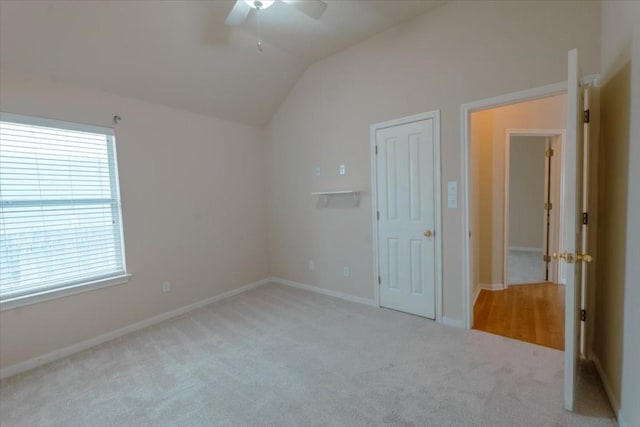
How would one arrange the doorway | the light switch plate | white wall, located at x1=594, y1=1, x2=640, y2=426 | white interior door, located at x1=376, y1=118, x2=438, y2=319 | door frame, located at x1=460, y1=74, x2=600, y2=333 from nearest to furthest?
white wall, located at x1=594, y1=1, x2=640, y2=426
door frame, located at x1=460, y1=74, x2=600, y2=333
the light switch plate
white interior door, located at x1=376, y1=118, x2=438, y2=319
the doorway

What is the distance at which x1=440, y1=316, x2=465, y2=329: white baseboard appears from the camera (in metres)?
2.90

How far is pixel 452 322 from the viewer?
296 cm

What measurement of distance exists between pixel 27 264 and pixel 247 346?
2.04 metres

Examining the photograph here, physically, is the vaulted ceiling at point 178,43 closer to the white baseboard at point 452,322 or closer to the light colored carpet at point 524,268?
the white baseboard at point 452,322

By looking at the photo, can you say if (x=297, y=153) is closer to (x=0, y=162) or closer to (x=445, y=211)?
(x=445, y=211)

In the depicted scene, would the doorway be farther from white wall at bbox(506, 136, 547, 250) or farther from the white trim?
the white trim

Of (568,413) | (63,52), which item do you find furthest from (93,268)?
Answer: (568,413)

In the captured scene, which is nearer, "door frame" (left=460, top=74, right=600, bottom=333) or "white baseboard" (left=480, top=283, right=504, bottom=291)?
"door frame" (left=460, top=74, right=600, bottom=333)

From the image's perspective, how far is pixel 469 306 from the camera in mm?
2861

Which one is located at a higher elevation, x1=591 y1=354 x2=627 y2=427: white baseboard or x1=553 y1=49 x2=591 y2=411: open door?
x1=553 y1=49 x2=591 y2=411: open door

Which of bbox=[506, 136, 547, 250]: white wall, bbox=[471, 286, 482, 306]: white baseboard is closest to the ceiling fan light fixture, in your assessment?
bbox=[471, 286, 482, 306]: white baseboard

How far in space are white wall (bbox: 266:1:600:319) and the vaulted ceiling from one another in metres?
0.32

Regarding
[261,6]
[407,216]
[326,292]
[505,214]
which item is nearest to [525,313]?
[505,214]

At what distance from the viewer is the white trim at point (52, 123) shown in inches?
95.0
